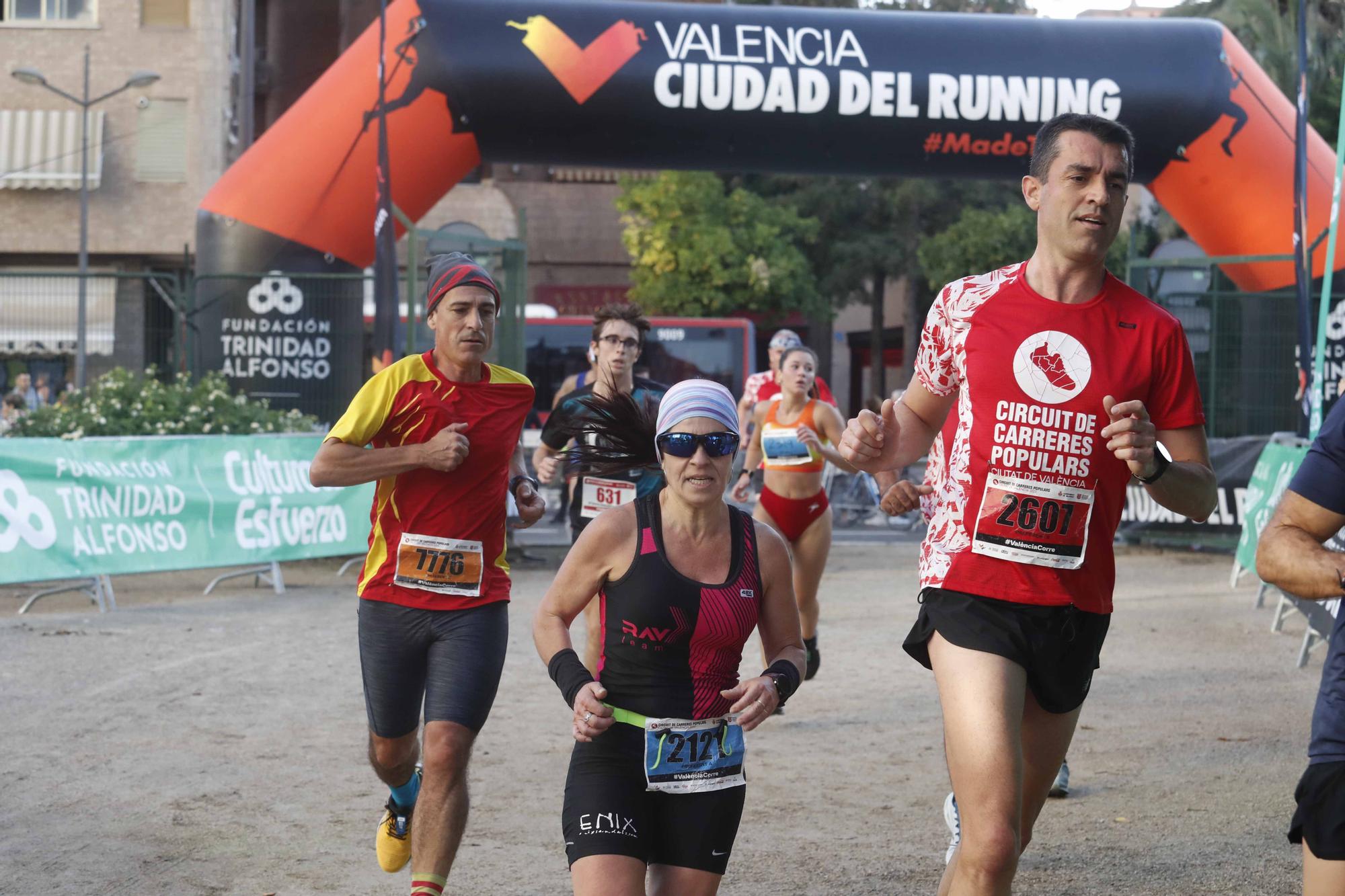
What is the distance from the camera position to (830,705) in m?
8.61

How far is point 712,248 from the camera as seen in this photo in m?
35.1

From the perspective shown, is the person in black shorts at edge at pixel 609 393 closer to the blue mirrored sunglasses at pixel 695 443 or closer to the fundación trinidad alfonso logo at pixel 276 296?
the blue mirrored sunglasses at pixel 695 443

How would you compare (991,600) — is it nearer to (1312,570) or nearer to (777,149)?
(1312,570)

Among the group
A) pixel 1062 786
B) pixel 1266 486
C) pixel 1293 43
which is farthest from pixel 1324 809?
pixel 1293 43

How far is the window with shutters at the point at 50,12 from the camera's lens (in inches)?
1407

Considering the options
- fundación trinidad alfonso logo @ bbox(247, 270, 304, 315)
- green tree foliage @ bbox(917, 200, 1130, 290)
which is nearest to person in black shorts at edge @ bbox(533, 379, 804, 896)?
fundación trinidad alfonso logo @ bbox(247, 270, 304, 315)

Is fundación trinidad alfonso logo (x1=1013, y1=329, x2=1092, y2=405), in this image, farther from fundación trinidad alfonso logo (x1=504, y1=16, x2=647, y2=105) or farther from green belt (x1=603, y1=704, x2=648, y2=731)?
fundación trinidad alfonso logo (x1=504, y1=16, x2=647, y2=105)

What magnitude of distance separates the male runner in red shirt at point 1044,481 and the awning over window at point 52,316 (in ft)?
63.9

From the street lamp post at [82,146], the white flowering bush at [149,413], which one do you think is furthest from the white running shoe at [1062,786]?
the street lamp post at [82,146]

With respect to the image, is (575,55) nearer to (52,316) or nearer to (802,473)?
(802,473)

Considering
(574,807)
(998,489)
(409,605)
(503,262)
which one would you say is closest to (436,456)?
(409,605)

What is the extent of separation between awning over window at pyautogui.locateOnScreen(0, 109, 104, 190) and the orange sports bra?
30.0 metres

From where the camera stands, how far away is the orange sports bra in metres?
9.23

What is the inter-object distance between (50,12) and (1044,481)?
3700 cm
